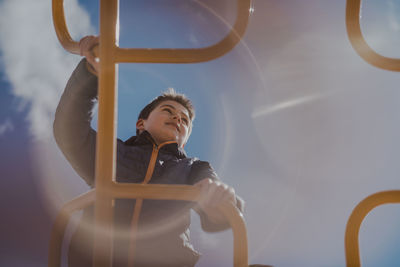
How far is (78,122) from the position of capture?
3.69ft

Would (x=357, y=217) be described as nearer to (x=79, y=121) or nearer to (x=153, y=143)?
(x=153, y=143)

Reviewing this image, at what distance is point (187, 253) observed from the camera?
3.67 feet

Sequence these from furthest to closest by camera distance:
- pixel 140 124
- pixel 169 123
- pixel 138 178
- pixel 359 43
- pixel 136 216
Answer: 1. pixel 140 124
2. pixel 169 123
3. pixel 138 178
4. pixel 136 216
5. pixel 359 43

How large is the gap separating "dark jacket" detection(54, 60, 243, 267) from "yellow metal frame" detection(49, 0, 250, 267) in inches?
9.5

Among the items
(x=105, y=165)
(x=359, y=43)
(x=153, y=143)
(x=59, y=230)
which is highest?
(x=359, y=43)

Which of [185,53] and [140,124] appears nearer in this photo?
[185,53]

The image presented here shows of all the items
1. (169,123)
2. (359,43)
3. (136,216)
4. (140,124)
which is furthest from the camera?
(140,124)

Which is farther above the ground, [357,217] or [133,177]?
[133,177]

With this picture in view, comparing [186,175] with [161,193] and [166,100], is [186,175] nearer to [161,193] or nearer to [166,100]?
[166,100]

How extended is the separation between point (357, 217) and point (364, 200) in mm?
39

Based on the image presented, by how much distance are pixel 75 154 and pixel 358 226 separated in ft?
2.71

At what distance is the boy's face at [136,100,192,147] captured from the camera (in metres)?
1.34

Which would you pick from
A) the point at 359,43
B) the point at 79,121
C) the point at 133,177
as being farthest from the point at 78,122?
the point at 359,43

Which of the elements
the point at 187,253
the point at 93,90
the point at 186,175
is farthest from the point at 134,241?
the point at 93,90
